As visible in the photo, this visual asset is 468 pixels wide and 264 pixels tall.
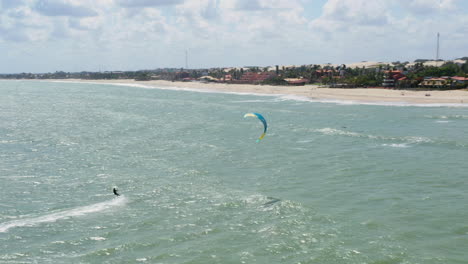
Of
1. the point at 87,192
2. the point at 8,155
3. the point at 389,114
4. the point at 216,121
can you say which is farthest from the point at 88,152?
the point at 389,114

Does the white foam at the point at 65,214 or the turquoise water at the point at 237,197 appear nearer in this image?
the turquoise water at the point at 237,197

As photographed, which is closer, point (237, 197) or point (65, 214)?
point (65, 214)

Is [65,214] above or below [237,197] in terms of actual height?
below

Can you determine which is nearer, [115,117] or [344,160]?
[344,160]

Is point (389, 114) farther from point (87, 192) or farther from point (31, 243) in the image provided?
point (31, 243)
